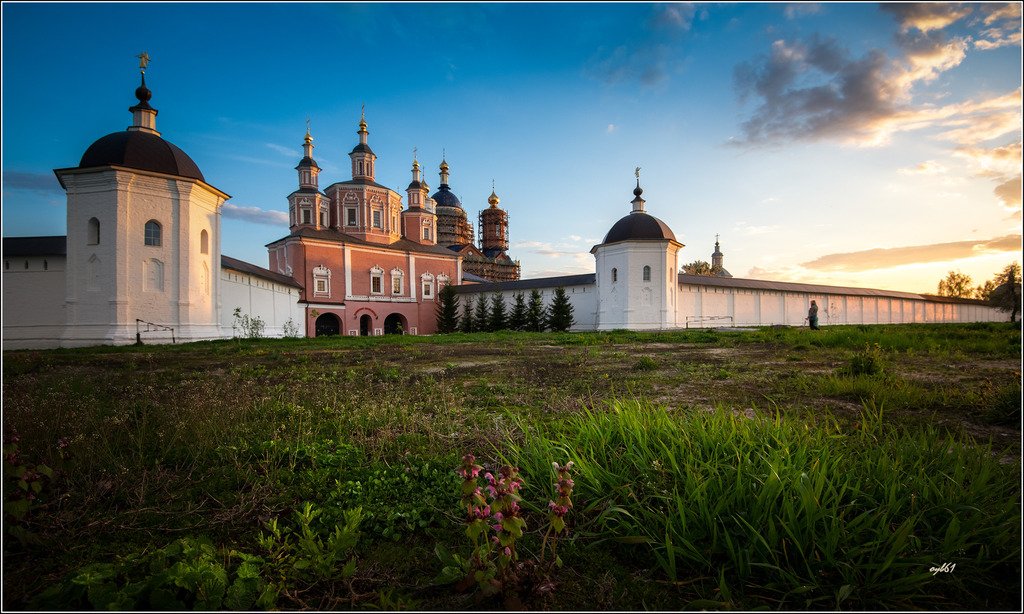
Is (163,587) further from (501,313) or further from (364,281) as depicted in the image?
(364,281)

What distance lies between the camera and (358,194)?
1432 inches

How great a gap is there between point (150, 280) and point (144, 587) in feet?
60.7

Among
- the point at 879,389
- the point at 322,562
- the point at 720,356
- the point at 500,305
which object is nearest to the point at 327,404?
the point at 322,562

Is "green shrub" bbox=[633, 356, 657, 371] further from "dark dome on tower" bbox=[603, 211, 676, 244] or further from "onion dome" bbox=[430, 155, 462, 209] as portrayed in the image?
"onion dome" bbox=[430, 155, 462, 209]

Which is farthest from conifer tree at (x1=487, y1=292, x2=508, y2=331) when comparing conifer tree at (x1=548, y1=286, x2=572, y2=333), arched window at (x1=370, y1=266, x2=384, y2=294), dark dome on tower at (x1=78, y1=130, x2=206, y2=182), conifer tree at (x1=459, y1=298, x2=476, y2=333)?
dark dome on tower at (x1=78, y1=130, x2=206, y2=182)

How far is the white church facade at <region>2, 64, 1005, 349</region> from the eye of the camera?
44.7 feet

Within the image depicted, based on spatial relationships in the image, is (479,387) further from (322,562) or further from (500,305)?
(500,305)

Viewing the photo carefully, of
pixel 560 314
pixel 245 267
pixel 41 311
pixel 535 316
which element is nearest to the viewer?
pixel 41 311

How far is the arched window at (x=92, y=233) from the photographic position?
14.0 metres

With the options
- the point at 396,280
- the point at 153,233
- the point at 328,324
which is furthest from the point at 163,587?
the point at 396,280

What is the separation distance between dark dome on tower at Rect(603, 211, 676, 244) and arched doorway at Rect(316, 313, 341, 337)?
65.2 feet

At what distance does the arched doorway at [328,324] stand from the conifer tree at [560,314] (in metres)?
15.4

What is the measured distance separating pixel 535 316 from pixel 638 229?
8732 millimetres

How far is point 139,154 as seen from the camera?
16.3 m
